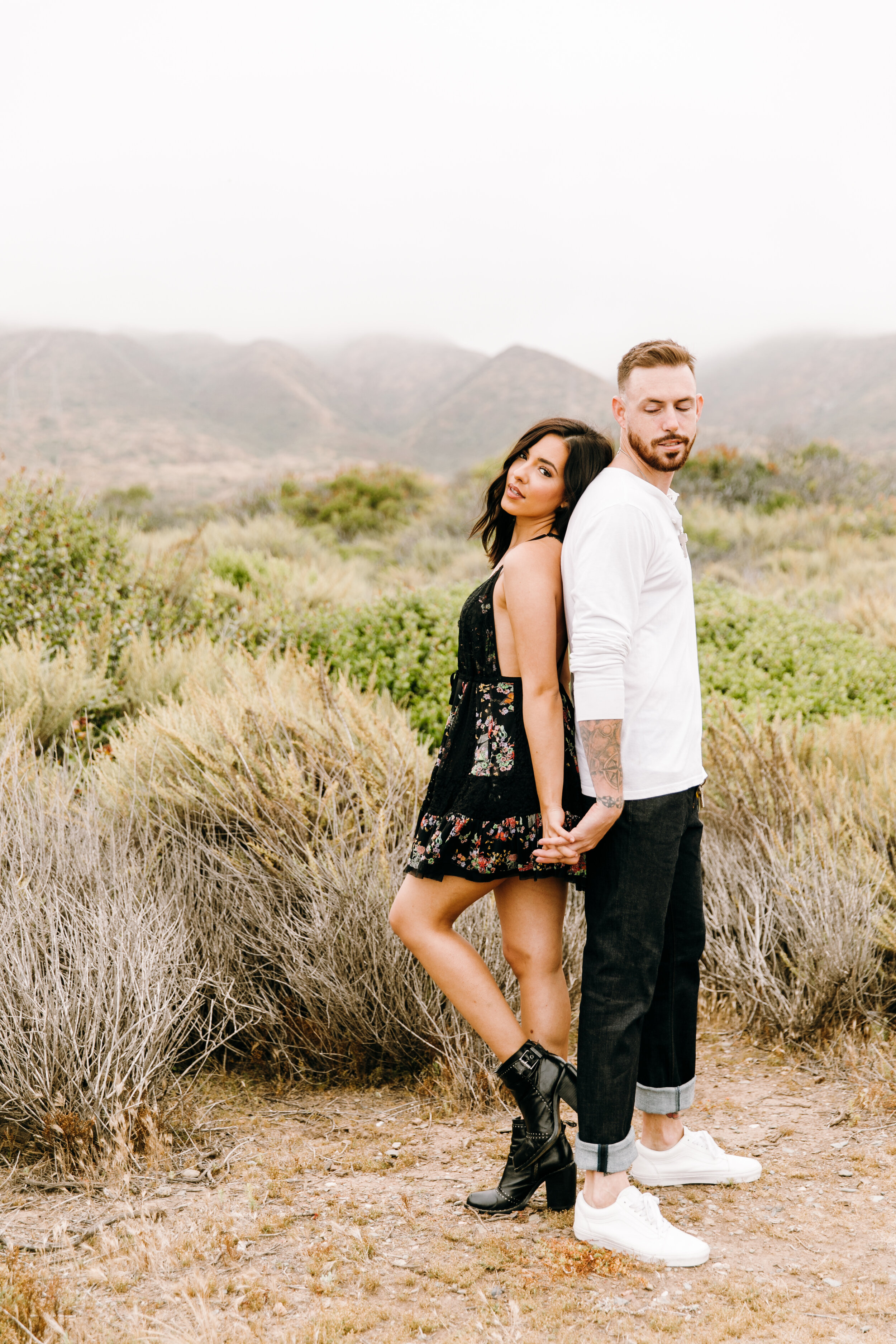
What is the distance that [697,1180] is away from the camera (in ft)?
8.93

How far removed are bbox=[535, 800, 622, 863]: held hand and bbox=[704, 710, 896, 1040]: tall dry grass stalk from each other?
5.99ft

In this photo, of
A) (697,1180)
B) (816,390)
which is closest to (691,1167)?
(697,1180)

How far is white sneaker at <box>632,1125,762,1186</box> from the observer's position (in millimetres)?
2709

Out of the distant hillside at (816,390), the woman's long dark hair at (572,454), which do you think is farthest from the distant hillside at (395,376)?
the woman's long dark hair at (572,454)

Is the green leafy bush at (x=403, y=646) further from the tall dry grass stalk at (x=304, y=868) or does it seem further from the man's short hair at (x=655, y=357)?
the man's short hair at (x=655, y=357)

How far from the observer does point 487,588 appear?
98.7 inches

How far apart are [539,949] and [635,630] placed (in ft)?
2.83

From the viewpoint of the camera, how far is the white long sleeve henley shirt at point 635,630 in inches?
86.1

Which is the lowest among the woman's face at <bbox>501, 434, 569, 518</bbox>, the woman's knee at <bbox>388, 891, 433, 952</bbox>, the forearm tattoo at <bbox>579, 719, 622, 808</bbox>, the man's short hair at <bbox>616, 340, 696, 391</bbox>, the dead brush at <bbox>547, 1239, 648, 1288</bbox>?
the dead brush at <bbox>547, 1239, 648, 1288</bbox>

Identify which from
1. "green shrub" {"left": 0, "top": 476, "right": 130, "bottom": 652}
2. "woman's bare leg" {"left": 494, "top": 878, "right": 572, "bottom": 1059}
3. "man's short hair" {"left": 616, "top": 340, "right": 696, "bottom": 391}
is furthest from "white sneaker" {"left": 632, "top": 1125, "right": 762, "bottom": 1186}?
"green shrub" {"left": 0, "top": 476, "right": 130, "bottom": 652}

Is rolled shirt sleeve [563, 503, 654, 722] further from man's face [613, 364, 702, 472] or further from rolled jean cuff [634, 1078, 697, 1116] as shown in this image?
rolled jean cuff [634, 1078, 697, 1116]

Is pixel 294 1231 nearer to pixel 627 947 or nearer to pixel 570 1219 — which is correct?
pixel 570 1219

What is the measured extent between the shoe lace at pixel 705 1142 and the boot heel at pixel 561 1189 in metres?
0.41

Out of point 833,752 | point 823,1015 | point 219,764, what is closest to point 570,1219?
point 823,1015
